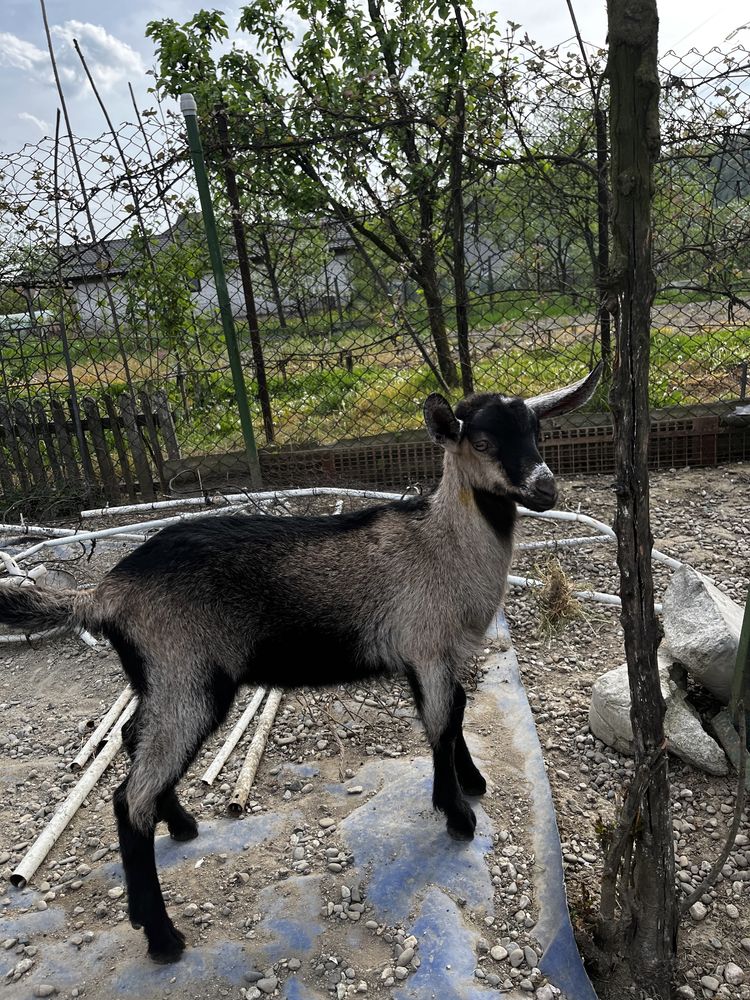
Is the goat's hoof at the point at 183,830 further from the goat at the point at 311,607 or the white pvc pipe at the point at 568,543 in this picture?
the white pvc pipe at the point at 568,543

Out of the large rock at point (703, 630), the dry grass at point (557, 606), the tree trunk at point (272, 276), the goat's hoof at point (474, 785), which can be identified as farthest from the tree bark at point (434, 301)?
the goat's hoof at point (474, 785)

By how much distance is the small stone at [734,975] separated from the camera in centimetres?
230

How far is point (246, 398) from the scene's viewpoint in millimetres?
5805

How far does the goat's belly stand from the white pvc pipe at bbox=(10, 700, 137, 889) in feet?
2.45

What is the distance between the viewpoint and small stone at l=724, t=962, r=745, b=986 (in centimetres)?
230

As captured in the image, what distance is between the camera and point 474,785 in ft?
9.50

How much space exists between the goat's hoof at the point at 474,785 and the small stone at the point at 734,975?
934 millimetres

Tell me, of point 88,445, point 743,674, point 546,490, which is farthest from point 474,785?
point 88,445

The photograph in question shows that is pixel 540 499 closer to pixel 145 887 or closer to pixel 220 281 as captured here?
pixel 145 887

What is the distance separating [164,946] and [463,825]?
104 centimetres

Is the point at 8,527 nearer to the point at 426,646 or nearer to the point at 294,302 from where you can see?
the point at 294,302

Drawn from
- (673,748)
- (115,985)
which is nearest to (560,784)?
(673,748)

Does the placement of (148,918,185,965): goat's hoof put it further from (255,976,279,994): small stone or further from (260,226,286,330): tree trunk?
(260,226,286,330): tree trunk

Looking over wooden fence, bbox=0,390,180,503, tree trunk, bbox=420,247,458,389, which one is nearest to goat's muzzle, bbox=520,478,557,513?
tree trunk, bbox=420,247,458,389
